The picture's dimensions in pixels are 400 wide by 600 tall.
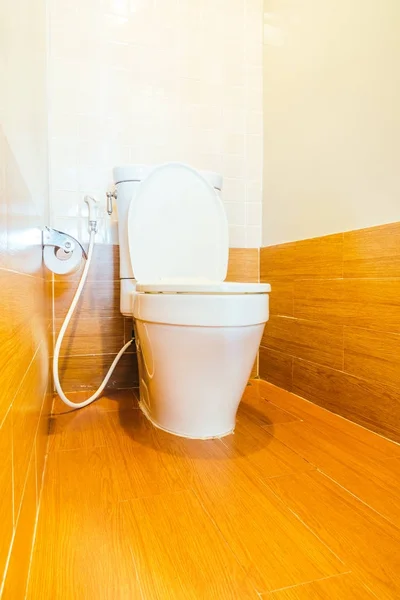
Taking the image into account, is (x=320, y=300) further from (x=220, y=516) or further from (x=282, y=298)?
(x=220, y=516)

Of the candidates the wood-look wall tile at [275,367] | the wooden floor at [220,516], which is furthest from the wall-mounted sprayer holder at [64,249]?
the wood-look wall tile at [275,367]

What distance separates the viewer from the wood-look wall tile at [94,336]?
63.4 inches

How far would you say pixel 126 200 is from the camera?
4.69 ft

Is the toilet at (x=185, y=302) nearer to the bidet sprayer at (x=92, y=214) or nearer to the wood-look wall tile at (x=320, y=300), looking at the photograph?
the bidet sprayer at (x=92, y=214)

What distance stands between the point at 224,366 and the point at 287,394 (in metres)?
0.65

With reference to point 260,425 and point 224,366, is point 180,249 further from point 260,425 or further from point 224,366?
point 260,425

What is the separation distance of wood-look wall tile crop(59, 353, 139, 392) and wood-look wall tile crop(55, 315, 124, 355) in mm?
28

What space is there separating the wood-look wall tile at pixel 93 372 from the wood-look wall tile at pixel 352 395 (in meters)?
0.67

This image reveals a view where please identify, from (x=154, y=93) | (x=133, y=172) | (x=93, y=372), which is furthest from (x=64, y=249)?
(x=154, y=93)

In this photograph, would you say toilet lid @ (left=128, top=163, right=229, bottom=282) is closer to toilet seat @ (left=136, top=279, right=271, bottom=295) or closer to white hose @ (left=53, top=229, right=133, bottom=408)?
white hose @ (left=53, top=229, right=133, bottom=408)

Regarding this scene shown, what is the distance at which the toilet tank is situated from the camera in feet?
4.64

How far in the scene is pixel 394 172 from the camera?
1.12 meters

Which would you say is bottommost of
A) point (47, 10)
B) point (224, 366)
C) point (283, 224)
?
point (224, 366)

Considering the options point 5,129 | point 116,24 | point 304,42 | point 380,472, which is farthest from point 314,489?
point 116,24
